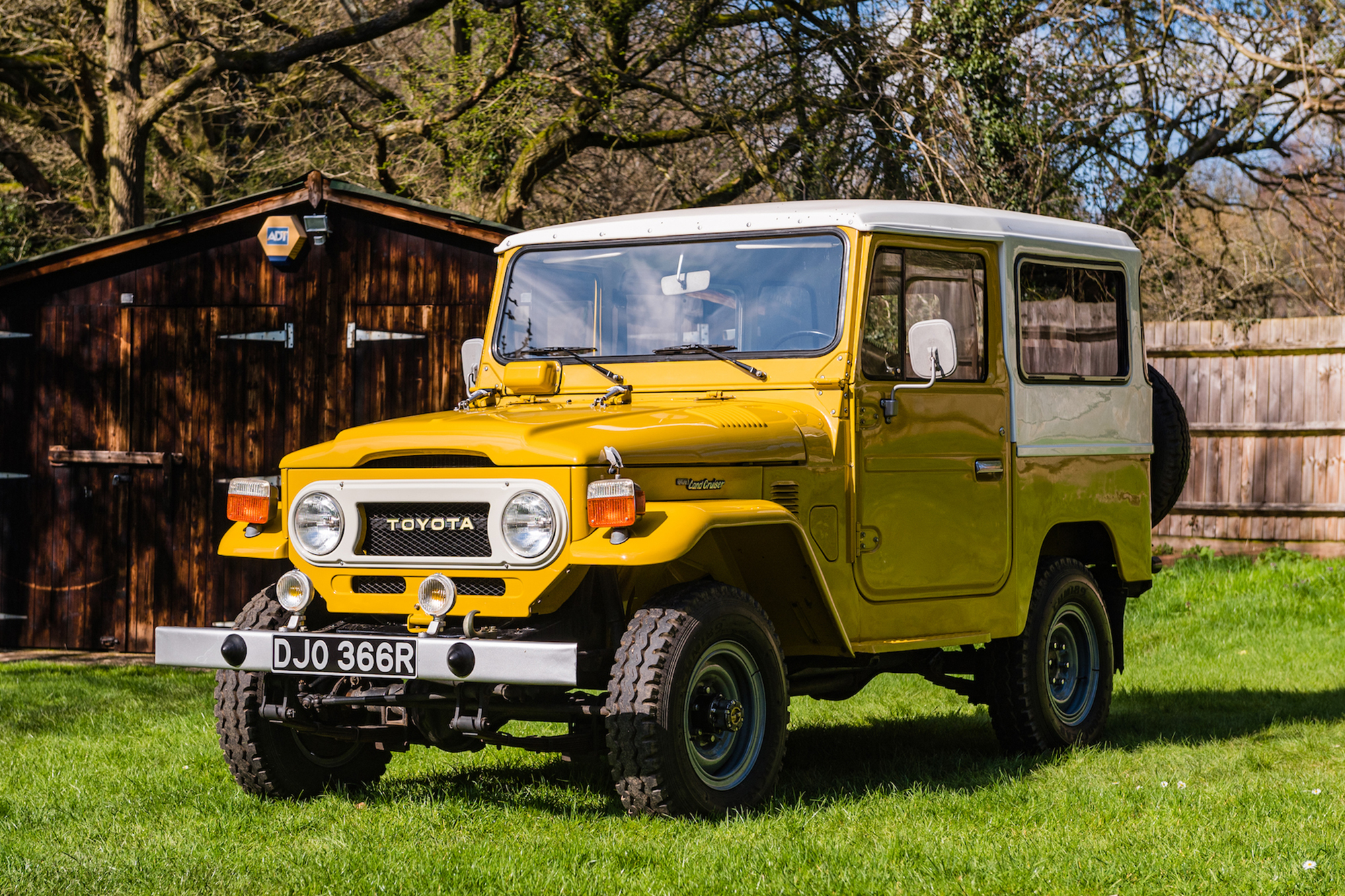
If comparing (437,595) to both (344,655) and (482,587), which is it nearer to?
(482,587)

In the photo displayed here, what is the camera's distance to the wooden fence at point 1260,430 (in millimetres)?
13164

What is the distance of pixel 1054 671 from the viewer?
7.48m

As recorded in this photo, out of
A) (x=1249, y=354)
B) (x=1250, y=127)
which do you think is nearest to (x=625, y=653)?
(x=1249, y=354)

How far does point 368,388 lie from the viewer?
11266 millimetres

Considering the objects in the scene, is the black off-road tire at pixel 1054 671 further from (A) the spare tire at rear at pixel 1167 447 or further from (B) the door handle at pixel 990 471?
(A) the spare tire at rear at pixel 1167 447

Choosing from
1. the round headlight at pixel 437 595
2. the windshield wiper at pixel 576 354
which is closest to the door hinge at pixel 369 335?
the windshield wiper at pixel 576 354

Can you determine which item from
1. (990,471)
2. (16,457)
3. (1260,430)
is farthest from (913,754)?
(16,457)

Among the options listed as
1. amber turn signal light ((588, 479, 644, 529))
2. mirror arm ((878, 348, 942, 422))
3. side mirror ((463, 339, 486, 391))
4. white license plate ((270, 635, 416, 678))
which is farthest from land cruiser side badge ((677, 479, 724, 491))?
side mirror ((463, 339, 486, 391))

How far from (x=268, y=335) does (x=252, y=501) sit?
5.74 m

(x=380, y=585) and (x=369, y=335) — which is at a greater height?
(x=369, y=335)

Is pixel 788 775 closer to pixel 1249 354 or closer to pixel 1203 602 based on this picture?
pixel 1203 602

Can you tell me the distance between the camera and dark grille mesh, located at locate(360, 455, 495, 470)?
17.7 ft

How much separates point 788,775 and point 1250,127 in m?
13.3

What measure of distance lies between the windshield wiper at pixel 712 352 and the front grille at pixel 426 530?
136cm
